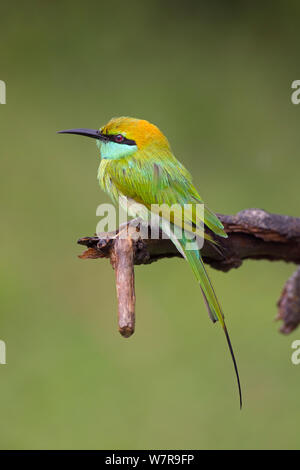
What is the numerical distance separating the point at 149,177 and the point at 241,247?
0.26 meters

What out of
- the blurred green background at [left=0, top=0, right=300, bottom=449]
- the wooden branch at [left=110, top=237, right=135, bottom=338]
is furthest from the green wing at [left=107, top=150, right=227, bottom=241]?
the blurred green background at [left=0, top=0, right=300, bottom=449]

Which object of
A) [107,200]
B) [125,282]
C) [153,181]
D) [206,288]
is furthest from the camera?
[107,200]

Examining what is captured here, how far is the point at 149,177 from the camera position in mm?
1652

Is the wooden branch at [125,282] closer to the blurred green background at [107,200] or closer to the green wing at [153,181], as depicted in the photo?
the green wing at [153,181]

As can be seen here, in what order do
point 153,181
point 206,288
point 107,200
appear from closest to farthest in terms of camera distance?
point 206,288
point 153,181
point 107,200

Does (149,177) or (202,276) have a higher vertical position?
(149,177)

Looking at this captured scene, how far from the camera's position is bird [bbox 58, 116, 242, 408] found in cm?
157

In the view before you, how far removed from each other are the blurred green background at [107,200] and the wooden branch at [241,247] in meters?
0.70

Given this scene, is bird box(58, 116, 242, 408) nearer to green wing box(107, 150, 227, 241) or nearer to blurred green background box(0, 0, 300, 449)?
green wing box(107, 150, 227, 241)

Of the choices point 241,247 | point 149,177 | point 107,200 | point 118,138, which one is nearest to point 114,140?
point 118,138

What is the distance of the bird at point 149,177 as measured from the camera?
1.57m

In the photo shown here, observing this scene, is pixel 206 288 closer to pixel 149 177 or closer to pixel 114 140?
pixel 149 177

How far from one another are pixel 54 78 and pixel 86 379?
1.27 meters

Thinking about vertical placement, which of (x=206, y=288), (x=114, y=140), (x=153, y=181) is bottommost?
(x=206, y=288)
